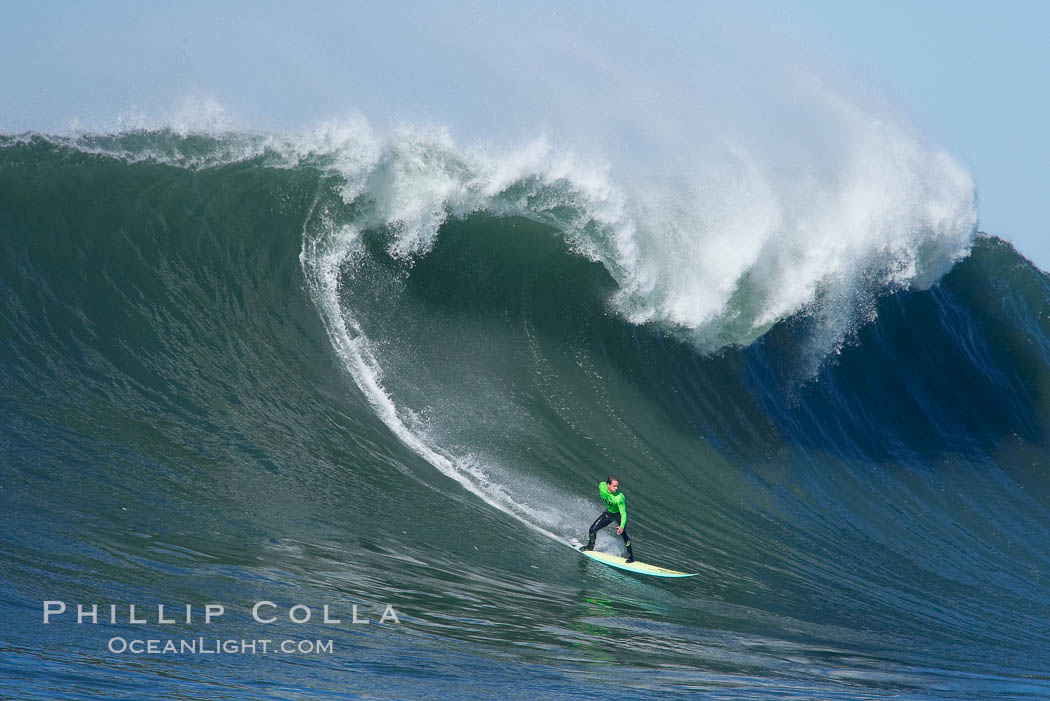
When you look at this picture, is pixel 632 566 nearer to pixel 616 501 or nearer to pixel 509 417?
pixel 616 501

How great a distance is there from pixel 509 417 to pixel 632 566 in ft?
8.42

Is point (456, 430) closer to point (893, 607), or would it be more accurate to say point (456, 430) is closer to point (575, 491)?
point (575, 491)

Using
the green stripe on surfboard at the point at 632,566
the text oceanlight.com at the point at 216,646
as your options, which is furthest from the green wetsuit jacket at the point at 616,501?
the text oceanlight.com at the point at 216,646

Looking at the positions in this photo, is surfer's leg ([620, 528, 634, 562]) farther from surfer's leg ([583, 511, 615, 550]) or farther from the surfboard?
surfer's leg ([583, 511, 615, 550])

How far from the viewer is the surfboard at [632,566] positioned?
8.40 m

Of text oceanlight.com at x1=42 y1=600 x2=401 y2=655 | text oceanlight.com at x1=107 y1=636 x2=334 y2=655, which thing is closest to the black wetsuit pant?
text oceanlight.com at x1=42 y1=600 x2=401 y2=655

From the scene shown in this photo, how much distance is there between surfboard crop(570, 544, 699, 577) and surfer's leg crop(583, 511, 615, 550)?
0.08 meters

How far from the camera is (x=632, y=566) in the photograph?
8438 millimetres

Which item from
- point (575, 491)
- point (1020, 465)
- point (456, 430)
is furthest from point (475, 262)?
point (1020, 465)

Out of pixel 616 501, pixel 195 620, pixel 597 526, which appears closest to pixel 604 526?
pixel 597 526

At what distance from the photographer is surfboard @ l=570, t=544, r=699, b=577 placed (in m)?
8.40

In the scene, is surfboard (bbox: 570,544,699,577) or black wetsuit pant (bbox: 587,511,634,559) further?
black wetsuit pant (bbox: 587,511,634,559)

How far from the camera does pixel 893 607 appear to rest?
8703 mm

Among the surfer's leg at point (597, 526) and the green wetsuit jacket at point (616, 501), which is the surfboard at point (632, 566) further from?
the green wetsuit jacket at point (616, 501)
